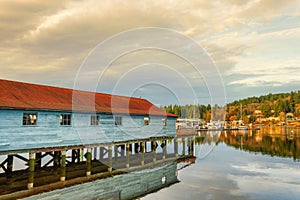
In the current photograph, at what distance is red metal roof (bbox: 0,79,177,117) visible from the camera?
18.1m

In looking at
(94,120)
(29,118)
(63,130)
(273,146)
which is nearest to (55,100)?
(63,130)

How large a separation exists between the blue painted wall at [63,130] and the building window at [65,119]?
29cm

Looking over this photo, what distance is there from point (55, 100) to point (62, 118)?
207 cm

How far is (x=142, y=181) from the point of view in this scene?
2388 centimetres

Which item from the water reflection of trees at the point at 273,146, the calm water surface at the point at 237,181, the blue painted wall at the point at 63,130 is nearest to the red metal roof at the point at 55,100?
the blue painted wall at the point at 63,130

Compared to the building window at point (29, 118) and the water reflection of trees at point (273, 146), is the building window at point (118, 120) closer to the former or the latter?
the building window at point (29, 118)

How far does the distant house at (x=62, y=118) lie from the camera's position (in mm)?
17141

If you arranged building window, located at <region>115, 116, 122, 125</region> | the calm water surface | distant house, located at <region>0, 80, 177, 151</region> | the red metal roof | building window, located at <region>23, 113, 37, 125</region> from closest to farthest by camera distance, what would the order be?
distant house, located at <region>0, 80, 177, 151</region>
building window, located at <region>23, 113, 37, 125</region>
the red metal roof
the calm water surface
building window, located at <region>115, 116, 122, 125</region>

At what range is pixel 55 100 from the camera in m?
21.5

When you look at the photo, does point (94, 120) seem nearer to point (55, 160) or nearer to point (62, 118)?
point (62, 118)

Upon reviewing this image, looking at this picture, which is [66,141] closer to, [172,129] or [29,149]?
[29,149]

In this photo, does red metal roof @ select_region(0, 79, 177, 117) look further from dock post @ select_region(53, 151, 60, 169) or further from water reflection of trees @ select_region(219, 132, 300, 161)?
water reflection of trees @ select_region(219, 132, 300, 161)

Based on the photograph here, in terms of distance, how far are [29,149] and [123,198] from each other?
775 centimetres

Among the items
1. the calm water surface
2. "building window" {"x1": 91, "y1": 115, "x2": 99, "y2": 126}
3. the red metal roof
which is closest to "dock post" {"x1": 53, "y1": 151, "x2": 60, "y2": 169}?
"building window" {"x1": 91, "y1": 115, "x2": 99, "y2": 126}
